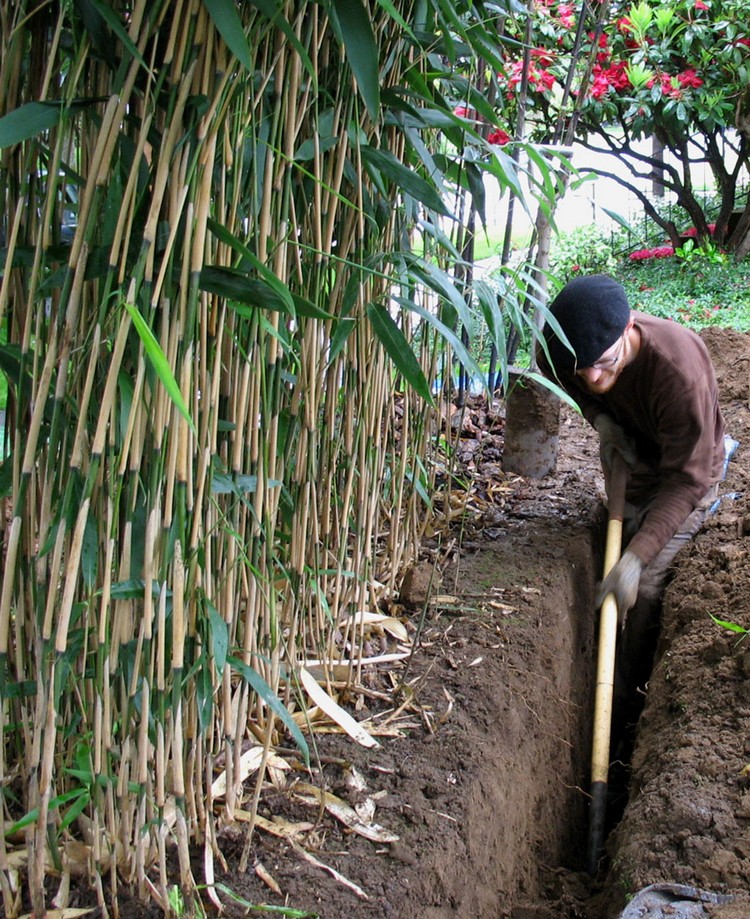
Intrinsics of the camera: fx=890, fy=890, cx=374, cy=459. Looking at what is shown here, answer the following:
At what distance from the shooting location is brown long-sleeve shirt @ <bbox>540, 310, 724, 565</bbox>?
2.46 metres

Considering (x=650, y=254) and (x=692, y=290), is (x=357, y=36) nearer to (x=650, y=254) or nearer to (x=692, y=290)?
(x=692, y=290)

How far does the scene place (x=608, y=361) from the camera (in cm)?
238

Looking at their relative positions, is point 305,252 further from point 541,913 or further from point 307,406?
point 541,913

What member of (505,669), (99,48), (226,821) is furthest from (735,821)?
(99,48)

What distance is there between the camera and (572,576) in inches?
101

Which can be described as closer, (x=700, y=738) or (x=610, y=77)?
(x=700, y=738)

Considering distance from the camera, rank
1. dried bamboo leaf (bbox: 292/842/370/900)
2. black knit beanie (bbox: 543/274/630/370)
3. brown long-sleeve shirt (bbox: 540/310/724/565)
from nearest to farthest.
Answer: dried bamboo leaf (bbox: 292/842/370/900), black knit beanie (bbox: 543/274/630/370), brown long-sleeve shirt (bbox: 540/310/724/565)

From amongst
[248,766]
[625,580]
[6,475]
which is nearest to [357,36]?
[6,475]

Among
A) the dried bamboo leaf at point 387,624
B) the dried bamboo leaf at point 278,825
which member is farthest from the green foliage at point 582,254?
the dried bamboo leaf at point 278,825

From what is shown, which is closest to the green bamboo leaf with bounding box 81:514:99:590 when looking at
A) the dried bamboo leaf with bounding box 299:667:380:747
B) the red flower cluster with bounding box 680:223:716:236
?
the dried bamboo leaf with bounding box 299:667:380:747

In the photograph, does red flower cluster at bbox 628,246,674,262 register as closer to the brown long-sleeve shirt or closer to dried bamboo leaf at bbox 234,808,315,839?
the brown long-sleeve shirt

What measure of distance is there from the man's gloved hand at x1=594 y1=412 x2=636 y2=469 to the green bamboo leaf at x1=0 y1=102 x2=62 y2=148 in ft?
7.18

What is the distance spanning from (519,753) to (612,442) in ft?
3.99

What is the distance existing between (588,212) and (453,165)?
602 cm
